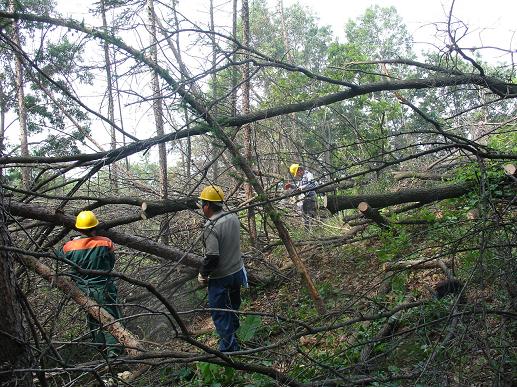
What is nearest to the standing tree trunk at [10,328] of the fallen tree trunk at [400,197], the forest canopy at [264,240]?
the forest canopy at [264,240]

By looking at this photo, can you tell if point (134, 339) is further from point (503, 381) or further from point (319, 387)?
point (503, 381)

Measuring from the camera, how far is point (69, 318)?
531 cm

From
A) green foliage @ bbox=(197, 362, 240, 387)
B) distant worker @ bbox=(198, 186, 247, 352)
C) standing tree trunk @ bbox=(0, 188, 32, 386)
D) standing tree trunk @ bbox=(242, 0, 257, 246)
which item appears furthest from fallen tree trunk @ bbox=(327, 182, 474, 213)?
standing tree trunk @ bbox=(0, 188, 32, 386)

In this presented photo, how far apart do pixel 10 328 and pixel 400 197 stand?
201 inches

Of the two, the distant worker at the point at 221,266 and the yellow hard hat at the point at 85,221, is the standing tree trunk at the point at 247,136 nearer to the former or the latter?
the distant worker at the point at 221,266

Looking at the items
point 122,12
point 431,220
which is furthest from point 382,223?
point 122,12

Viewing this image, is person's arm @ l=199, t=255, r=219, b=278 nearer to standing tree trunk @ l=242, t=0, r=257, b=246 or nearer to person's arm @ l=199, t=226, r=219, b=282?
person's arm @ l=199, t=226, r=219, b=282

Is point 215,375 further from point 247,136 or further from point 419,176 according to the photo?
point 419,176

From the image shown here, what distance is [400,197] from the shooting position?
20.6 ft

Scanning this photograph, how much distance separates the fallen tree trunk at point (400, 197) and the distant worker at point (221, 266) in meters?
1.67

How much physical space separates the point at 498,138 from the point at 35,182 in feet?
27.1

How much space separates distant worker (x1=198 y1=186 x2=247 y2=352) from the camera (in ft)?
15.1

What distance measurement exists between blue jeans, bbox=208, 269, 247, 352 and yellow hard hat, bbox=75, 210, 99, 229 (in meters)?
1.61

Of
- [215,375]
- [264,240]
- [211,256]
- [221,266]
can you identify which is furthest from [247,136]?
[215,375]
